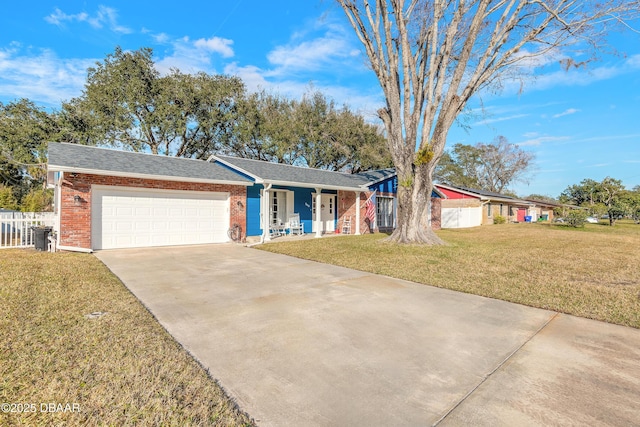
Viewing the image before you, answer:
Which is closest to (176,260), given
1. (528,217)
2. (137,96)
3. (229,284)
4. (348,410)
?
(229,284)

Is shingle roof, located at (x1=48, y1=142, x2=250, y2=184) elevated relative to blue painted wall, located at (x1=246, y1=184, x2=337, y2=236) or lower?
elevated

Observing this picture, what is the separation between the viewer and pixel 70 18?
44.5 feet

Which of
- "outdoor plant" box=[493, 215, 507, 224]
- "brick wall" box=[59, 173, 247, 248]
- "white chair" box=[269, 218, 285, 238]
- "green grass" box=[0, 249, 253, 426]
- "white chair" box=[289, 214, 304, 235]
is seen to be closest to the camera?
"green grass" box=[0, 249, 253, 426]

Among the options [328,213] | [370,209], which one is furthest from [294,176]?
[370,209]

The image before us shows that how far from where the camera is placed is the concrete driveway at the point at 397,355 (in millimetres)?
2309

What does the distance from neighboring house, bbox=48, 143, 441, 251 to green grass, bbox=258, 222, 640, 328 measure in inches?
109

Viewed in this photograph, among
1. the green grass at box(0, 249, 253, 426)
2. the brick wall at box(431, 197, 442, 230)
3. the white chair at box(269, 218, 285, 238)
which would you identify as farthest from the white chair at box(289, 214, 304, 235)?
the brick wall at box(431, 197, 442, 230)

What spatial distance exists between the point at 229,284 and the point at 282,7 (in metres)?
12.0

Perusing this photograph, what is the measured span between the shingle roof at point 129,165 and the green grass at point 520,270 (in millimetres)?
3993

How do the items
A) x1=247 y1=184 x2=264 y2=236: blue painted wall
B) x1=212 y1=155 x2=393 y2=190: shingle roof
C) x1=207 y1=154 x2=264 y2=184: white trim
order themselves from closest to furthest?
1. x1=207 y1=154 x2=264 y2=184: white trim
2. x1=247 y1=184 x2=264 y2=236: blue painted wall
3. x1=212 y1=155 x2=393 y2=190: shingle roof

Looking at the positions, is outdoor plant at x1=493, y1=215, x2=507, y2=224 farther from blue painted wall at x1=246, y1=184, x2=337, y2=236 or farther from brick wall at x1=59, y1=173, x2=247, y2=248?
brick wall at x1=59, y1=173, x2=247, y2=248

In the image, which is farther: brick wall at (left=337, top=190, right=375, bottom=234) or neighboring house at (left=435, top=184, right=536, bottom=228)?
neighboring house at (left=435, top=184, right=536, bottom=228)

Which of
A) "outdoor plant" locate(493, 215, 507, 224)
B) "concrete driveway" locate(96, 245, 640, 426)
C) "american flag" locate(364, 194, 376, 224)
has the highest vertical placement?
"american flag" locate(364, 194, 376, 224)

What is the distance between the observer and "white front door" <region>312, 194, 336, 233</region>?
16.5 m
